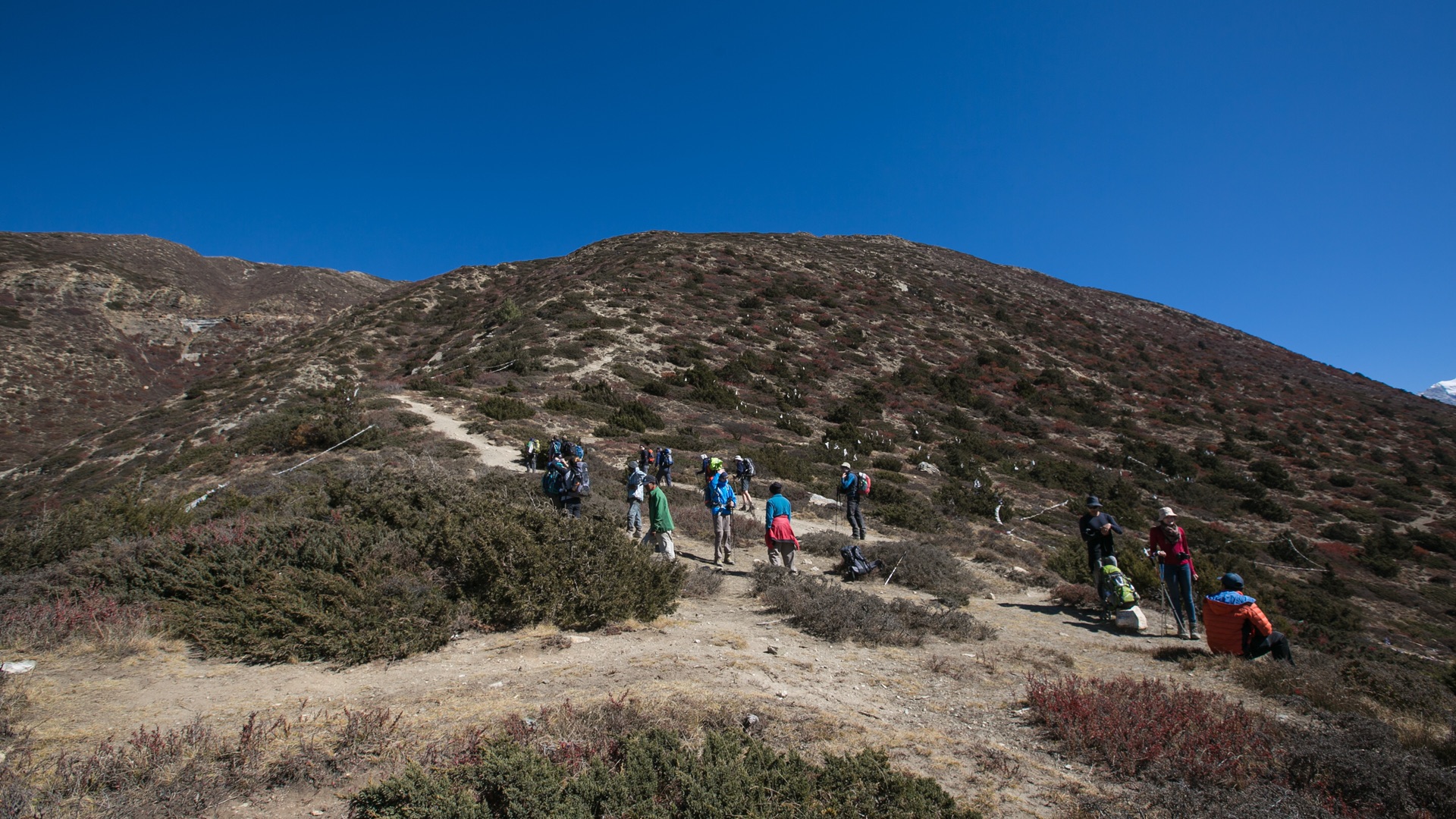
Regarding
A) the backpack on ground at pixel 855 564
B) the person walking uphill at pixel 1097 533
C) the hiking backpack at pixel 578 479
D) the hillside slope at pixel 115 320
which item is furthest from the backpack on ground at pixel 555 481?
the hillside slope at pixel 115 320

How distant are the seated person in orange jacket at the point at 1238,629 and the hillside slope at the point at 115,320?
4172 cm

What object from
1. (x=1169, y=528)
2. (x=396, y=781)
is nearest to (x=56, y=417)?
(x=396, y=781)

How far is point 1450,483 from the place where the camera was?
27188mm

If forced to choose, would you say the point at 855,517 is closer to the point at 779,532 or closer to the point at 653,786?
the point at 779,532

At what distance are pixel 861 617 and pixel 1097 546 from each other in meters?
4.32

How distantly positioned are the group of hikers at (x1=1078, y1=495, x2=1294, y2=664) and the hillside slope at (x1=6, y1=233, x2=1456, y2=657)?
1697mm

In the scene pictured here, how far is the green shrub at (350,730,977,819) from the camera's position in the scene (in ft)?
9.50

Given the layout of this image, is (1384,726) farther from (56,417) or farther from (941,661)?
(56,417)

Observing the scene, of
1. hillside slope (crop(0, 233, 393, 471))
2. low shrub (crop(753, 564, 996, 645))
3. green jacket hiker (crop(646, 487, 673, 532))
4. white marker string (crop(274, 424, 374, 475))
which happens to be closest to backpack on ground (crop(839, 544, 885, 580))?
low shrub (crop(753, 564, 996, 645))

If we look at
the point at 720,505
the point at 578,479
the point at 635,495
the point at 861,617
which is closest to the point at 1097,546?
the point at 861,617

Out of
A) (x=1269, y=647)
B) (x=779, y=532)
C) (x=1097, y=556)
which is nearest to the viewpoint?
(x=1269, y=647)

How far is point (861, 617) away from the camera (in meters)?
6.94

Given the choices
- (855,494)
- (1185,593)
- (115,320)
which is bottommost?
(1185,593)

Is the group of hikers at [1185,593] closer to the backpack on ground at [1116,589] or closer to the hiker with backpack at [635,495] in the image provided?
the backpack on ground at [1116,589]
